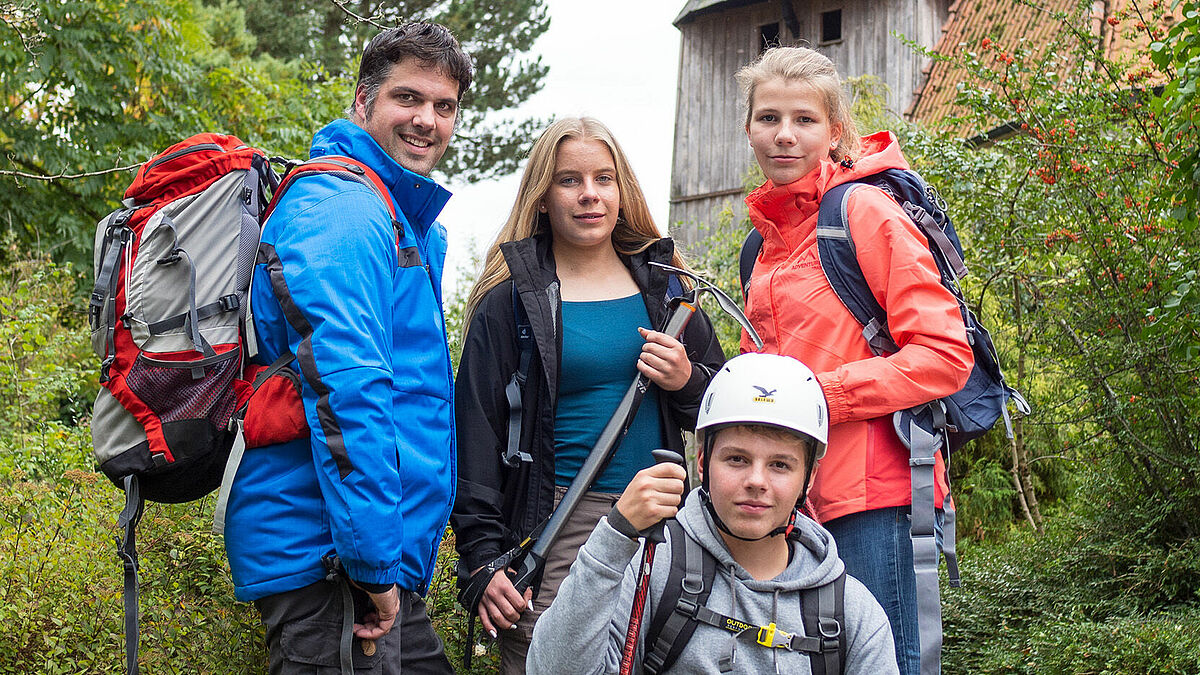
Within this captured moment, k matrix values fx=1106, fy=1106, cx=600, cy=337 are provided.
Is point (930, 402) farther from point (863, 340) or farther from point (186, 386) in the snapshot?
point (186, 386)

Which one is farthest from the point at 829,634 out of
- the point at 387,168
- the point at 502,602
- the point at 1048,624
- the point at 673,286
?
the point at 1048,624

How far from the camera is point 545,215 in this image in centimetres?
398

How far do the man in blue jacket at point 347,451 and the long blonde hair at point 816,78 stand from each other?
1299 millimetres

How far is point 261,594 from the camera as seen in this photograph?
9.68 ft

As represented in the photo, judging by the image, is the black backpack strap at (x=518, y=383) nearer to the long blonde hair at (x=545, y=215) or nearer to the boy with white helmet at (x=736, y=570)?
the long blonde hair at (x=545, y=215)

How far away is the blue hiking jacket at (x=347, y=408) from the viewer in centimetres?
284

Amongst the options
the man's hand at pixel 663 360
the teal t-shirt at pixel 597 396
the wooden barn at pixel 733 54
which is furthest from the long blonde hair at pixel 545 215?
the wooden barn at pixel 733 54

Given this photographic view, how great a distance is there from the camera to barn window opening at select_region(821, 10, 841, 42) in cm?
2269

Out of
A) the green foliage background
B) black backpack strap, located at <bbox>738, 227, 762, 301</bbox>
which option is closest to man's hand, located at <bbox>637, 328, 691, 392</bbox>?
black backpack strap, located at <bbox>738, 227, 762, 301</bbox>

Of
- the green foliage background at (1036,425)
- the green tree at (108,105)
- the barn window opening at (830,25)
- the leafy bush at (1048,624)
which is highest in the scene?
the barn window opening at (830,25)

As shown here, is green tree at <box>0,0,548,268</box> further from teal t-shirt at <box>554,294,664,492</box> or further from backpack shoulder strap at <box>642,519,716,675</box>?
backpack shoulder strap at <box>642,519,716,675</box>

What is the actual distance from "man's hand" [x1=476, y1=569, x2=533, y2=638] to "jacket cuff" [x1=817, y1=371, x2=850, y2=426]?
109 centimetres

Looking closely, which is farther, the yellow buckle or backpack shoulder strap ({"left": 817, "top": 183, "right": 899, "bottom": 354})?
backpack shoulder strap ({"left": 817, "top": 183, "right": 899, "bottom": 354})

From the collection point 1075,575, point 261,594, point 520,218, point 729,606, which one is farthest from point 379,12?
point 1075,575
